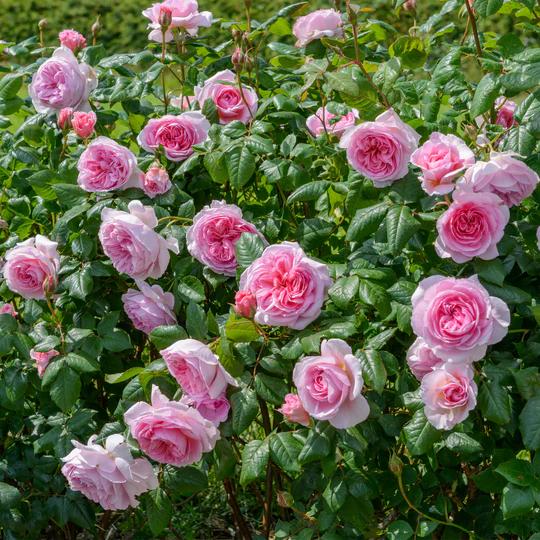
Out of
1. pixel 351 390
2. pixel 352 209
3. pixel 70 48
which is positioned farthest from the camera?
pixel 70 48

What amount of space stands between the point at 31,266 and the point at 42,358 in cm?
22

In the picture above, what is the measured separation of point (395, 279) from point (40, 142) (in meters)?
1.18

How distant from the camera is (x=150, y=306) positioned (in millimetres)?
1732

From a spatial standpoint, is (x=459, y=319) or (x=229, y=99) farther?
(x=229, y=99)

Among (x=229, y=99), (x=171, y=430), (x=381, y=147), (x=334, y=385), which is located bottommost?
(x=171, y=430)

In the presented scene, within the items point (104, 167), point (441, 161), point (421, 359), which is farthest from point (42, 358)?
point (441, 161)

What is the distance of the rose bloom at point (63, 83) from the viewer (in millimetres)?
1984

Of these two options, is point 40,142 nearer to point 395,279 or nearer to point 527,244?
point 395,279

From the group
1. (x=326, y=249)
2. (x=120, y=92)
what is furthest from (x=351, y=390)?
(x=120, y=92)

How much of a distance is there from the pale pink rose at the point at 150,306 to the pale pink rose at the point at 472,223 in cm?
64

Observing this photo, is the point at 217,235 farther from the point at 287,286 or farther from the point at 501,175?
the point at 501,175

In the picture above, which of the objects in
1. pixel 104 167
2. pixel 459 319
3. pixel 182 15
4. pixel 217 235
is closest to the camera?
pixel 459 319

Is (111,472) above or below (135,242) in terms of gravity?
below

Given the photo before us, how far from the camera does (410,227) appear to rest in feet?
4.81
